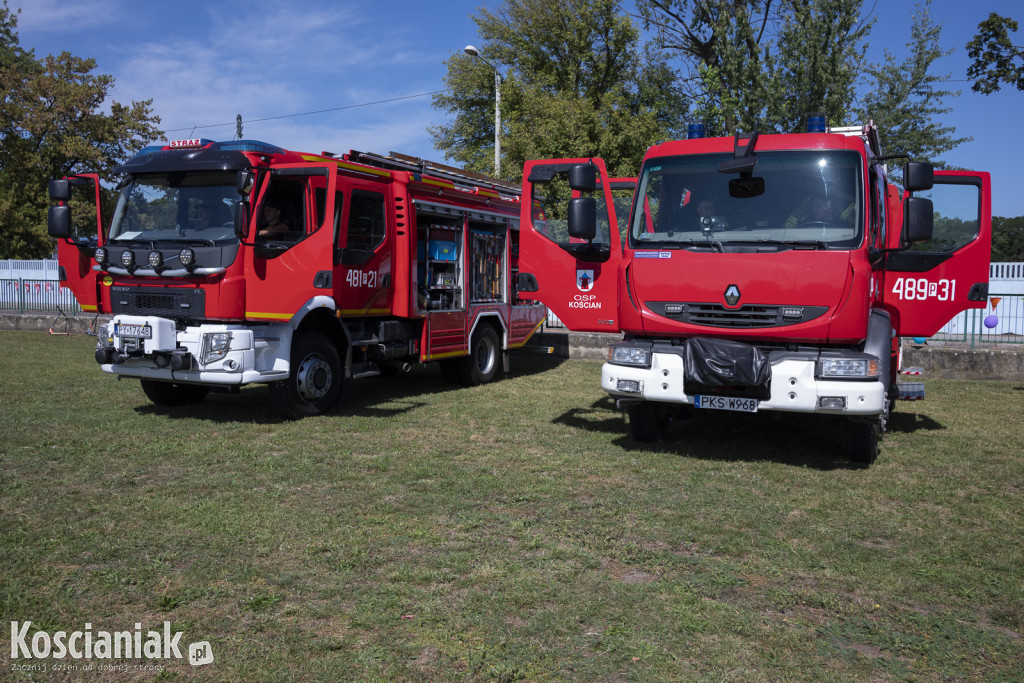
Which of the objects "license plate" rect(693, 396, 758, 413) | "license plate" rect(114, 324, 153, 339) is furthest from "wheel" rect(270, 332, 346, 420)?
"license plate" rect(693, 396, 758, 413)

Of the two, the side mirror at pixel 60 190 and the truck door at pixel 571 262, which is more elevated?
the side mirror at pixel 60 190

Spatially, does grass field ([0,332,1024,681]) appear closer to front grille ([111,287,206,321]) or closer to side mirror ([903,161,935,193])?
front grille ([111,287,206,321])

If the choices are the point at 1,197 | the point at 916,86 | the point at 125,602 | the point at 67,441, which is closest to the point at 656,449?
the point at 125,602

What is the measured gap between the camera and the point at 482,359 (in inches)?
503

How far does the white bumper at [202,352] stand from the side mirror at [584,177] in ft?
11.4

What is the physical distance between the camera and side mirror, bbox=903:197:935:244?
23.0 feet

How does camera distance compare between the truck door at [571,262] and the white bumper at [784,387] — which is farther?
the truck door at [571,262]

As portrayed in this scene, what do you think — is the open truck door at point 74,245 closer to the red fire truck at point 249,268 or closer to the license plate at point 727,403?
the red fire truck at point 249,268

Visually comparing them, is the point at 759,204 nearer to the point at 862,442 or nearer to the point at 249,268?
the point at 862,442

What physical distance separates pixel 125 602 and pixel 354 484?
2.41 meters

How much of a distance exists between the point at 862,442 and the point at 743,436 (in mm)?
1424

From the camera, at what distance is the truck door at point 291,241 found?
8328mm

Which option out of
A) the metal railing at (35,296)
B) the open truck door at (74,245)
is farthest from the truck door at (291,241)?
the metal railing at (35,296)

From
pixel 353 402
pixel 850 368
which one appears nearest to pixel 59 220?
pixel 353 402
